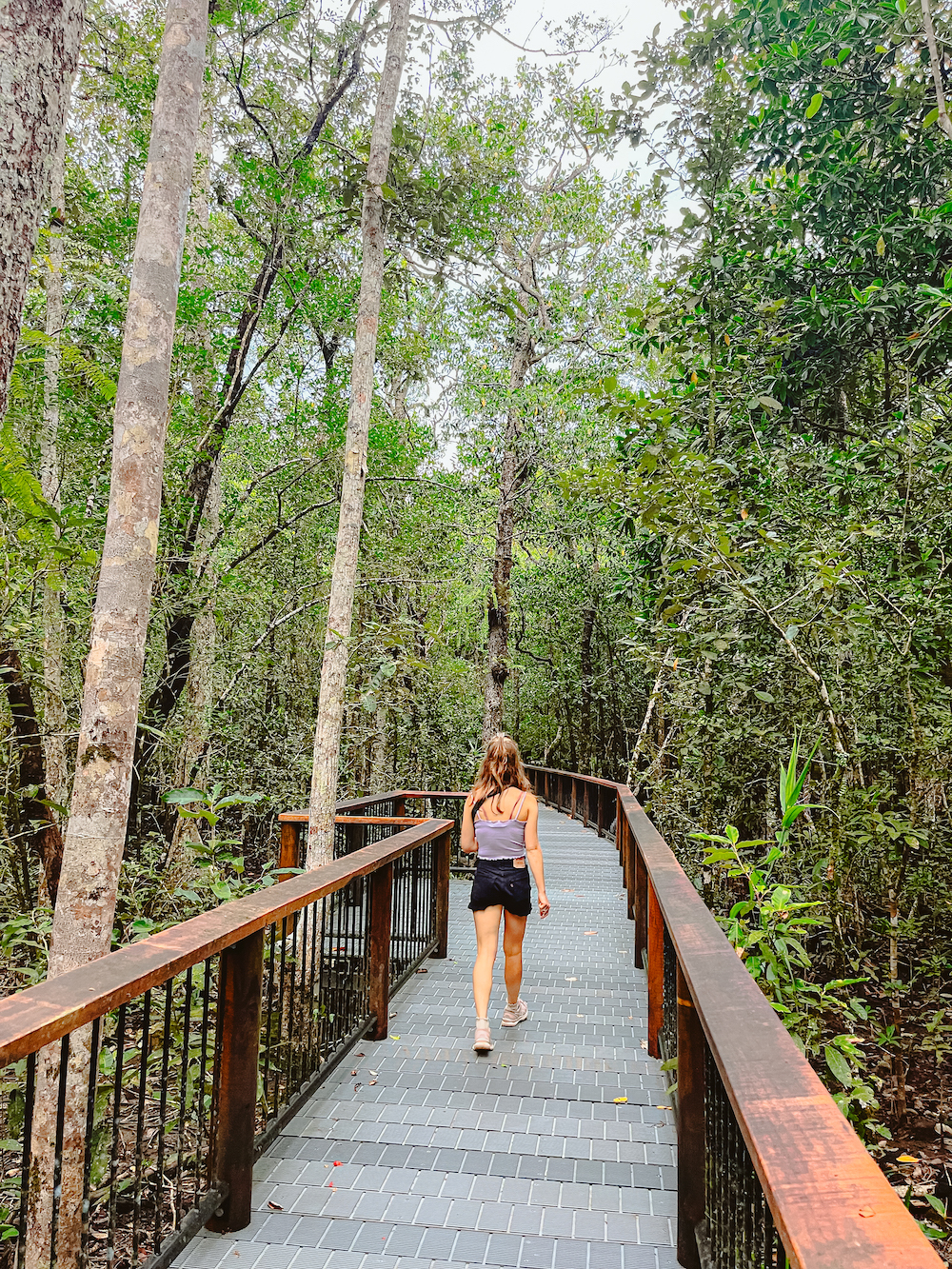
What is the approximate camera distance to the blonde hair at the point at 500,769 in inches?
185

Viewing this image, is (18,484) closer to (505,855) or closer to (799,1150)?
(505,855)

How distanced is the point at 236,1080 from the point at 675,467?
4.02m

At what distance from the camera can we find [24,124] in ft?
6.89

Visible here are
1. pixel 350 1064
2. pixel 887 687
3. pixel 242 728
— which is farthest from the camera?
pixel 242 728

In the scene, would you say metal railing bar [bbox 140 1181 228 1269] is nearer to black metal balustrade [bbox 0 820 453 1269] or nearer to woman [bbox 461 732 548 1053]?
black metal balustrade [bbox 0 820 453 1269]

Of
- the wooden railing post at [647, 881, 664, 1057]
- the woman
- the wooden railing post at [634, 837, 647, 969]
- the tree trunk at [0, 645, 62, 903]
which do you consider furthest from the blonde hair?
the tree trunk at [0, 645, 62, 903]

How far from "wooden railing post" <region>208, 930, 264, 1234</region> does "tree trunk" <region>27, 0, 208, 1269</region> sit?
741 millimetres

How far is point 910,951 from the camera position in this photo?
6105 mm

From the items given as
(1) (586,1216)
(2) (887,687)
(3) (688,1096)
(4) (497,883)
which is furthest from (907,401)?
(1) (586,1216)

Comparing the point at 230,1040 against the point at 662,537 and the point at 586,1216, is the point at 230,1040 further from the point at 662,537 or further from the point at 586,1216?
the point at 662,537

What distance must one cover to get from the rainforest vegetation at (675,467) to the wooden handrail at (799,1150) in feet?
4.50

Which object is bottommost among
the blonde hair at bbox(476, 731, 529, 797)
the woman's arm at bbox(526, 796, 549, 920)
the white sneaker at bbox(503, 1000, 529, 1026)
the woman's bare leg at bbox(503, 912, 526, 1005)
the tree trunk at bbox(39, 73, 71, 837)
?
the white sneaker at bbox(503, 1000, 529, 1026)

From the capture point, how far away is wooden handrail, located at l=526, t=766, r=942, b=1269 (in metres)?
0.93

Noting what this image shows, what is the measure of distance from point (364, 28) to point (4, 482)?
7656 mm
